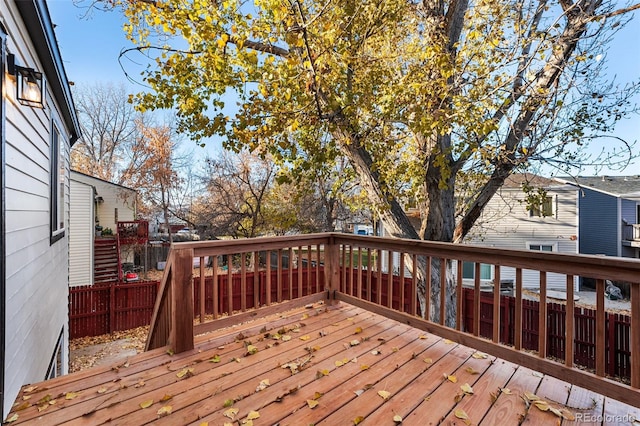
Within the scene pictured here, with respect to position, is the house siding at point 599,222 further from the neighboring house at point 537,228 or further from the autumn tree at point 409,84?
the autumn tree at point 409,84

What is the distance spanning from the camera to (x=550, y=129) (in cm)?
481

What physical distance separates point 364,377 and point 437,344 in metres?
0.92

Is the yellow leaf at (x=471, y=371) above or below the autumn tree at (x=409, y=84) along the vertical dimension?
below

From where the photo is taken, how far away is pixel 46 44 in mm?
2943

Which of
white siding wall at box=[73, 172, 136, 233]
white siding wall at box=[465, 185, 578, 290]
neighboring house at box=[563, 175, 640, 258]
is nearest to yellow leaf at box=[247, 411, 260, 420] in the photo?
white siding wall at box=[465, 185, 578, 290]

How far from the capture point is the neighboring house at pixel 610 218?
38.5 feet

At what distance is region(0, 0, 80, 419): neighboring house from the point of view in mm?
2035

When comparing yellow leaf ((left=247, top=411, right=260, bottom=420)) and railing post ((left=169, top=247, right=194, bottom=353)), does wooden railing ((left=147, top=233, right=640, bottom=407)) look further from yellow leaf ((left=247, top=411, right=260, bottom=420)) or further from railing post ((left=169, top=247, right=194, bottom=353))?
yellow leaf ((left=247, top=411, right=260, bottom=420))

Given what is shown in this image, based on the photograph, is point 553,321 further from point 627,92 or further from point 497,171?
point 627,92

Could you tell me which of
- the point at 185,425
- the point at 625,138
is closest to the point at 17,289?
the point at 185,425

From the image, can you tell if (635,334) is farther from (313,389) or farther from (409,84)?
(409,84)

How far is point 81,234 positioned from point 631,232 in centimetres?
2100

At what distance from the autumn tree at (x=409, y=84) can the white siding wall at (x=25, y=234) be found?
5.47ft

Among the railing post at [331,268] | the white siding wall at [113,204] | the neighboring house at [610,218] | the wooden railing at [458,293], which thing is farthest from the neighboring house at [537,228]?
the white siding wall at [113,204]
